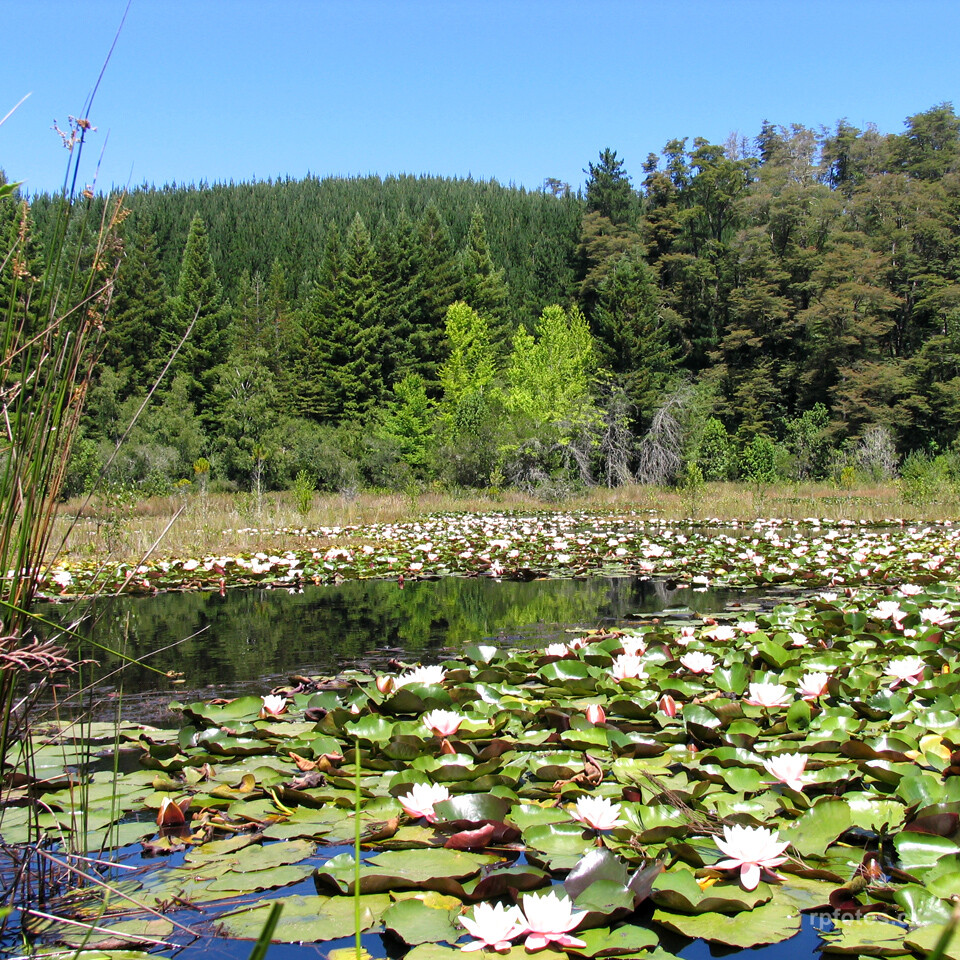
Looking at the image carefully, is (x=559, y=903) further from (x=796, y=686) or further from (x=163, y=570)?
(x=163, y=570)

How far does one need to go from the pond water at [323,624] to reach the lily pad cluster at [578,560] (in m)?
0.20

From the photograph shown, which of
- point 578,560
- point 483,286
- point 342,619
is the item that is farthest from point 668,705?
point 483,286

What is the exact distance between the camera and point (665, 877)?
1.46 meters

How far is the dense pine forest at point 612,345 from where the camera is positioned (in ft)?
82.8

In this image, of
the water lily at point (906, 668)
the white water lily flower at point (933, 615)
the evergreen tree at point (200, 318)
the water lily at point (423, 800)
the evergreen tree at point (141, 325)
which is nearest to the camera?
the water lily at point (423, 800)

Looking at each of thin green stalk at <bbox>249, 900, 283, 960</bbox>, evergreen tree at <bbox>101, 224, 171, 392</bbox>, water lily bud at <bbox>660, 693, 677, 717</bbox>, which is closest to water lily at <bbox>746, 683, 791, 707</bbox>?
water lily bud at <bbox>660, 693, 677, 717</bbox>

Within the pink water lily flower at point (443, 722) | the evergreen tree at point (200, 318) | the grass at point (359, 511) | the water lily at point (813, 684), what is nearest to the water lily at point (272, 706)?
the pink water lily flower at point (443, 722)

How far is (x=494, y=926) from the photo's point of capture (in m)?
1.26

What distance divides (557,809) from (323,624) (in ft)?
10.9

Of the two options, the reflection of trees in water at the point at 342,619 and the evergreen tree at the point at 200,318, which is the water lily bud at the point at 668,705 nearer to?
the reflection of trees in water at the point at 342,619

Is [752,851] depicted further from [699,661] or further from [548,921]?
[699,661]

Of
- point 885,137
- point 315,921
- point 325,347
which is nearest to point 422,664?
point 315,921

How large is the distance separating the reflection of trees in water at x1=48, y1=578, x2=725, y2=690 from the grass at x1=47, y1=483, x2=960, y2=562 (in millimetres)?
863

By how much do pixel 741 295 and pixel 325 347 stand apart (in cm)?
1943
